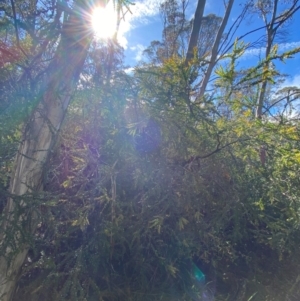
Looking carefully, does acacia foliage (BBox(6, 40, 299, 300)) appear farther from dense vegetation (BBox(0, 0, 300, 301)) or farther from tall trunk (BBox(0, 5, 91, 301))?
tall trunk (BBox(0, 5, 91, 301))

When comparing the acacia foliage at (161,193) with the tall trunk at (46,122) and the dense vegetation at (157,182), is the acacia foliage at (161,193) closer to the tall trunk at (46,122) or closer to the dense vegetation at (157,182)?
the dense vegetation at (157,182)

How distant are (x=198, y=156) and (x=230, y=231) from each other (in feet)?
2.12

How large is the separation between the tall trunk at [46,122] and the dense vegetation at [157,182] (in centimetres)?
6

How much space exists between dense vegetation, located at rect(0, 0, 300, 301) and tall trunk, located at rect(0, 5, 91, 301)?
0.18 feet

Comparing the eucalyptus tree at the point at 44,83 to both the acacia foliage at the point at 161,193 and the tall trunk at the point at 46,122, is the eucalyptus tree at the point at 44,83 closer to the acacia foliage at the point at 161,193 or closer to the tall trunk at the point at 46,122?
the tall trunk at the point at 46,122

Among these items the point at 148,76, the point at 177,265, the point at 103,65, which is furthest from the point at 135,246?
the point at 103,65

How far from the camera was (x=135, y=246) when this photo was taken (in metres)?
1.64

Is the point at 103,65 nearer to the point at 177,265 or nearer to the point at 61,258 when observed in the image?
the point at 61,258

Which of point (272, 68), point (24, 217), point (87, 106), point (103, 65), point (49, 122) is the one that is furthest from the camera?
point (103, 65)

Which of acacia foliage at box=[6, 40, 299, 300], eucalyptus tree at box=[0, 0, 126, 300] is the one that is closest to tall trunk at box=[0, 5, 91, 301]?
eucalyptus tree at box=[0, 0, 126, 300]

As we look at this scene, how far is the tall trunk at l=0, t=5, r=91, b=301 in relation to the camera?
148 centimetres

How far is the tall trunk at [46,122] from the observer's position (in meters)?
1.48

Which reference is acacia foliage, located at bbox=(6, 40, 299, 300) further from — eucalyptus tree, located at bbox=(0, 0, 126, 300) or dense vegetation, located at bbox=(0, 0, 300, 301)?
eucalyptus tree, located at bbox=(0, 0, 126, 300)

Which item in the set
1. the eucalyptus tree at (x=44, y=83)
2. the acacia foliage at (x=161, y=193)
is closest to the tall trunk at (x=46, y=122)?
the eucalyptus tree at (x=44, y=83)
